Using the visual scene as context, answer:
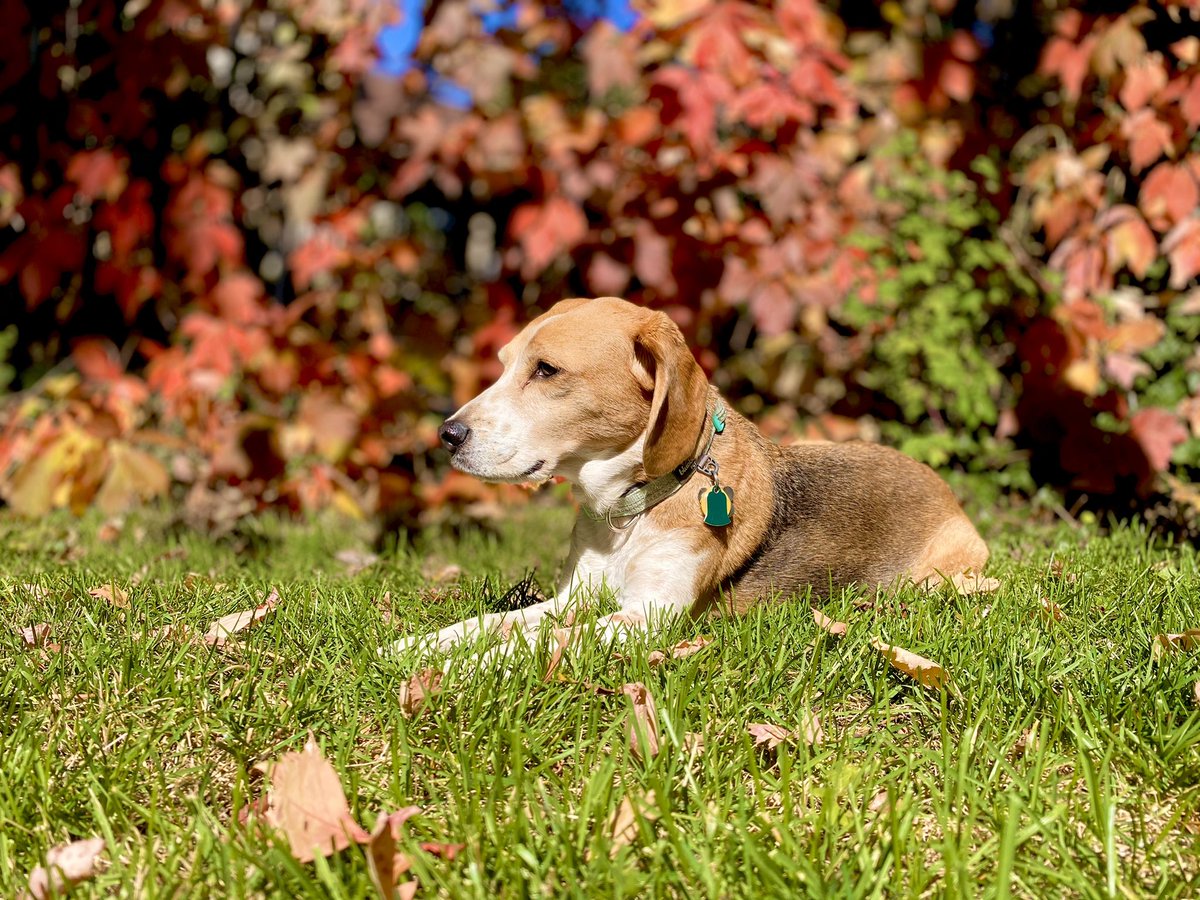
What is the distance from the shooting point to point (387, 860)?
1.96 metres

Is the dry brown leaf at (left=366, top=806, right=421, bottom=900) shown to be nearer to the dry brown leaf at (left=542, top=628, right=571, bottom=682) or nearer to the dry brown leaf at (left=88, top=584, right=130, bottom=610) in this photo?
the dry brown leaf at (left=542, top=628, right=571, bottom=682)

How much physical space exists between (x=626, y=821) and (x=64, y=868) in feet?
3.45

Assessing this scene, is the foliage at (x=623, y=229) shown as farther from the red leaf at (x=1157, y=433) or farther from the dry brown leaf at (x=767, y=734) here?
the dry brown leaf at (x=767, y=734)

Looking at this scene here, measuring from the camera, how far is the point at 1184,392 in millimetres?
5445

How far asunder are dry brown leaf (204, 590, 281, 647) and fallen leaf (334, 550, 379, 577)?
1.09 metres

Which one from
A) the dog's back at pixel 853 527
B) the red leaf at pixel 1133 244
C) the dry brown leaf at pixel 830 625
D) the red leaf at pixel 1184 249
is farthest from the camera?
the red leaf at pixel 1133 244

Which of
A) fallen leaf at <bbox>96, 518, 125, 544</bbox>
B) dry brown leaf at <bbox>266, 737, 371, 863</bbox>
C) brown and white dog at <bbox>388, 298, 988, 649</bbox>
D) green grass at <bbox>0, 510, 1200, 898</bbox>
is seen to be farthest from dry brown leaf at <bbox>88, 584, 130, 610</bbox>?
fallen leaf at <bbox>96, 518, 125, 544</bbox>

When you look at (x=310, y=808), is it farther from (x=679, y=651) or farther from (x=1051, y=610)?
(x=1051, y=610)

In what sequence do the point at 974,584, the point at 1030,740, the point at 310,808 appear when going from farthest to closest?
the point at 974,584 < the point at 1030,740 < the point at 310,808

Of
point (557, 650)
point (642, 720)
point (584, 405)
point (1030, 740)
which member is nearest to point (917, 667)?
point (1030, 740)

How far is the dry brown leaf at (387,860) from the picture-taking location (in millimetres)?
1899

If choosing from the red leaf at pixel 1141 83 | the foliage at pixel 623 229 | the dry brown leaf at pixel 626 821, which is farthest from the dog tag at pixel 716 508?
the red leaf at pixel 1141 83

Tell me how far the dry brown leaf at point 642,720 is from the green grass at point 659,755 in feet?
0.10

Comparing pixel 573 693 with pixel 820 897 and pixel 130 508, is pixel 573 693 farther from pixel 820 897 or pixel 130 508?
pixel 130 508
